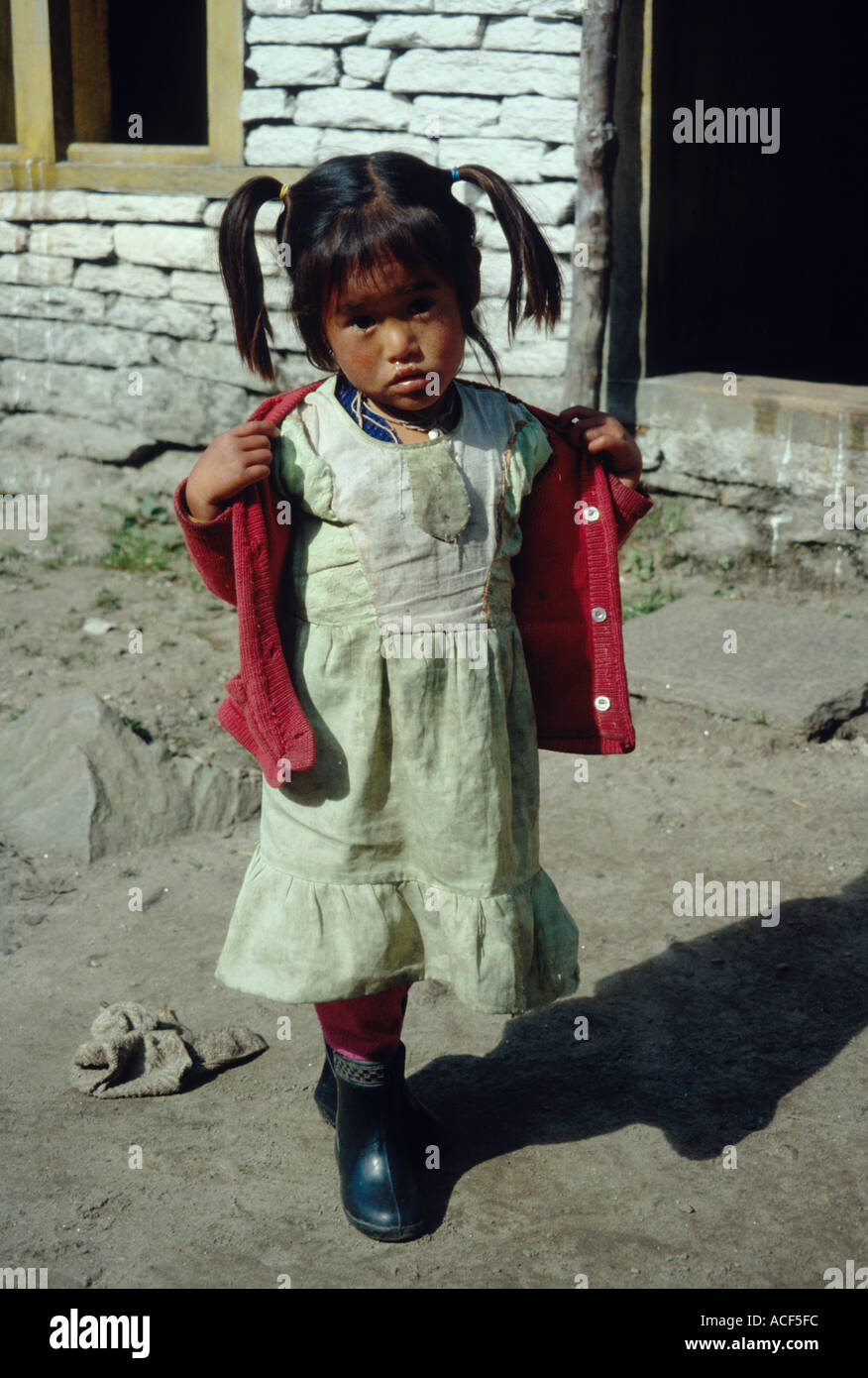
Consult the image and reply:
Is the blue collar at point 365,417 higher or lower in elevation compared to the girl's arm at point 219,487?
higher

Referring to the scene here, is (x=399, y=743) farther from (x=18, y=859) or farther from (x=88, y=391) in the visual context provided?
(x=88, y=391)

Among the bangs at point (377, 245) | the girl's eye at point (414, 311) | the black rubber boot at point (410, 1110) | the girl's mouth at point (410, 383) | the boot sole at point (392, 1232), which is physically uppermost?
the bangs at point (377, 245)

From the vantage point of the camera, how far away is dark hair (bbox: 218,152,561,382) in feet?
6.08

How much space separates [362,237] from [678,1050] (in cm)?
170

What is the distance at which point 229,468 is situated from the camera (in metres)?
1.85

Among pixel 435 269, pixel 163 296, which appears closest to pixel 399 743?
pixel 435 269

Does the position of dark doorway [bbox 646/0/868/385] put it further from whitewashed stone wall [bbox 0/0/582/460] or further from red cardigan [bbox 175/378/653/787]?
red cardigan [bbox 175/378/653/787]

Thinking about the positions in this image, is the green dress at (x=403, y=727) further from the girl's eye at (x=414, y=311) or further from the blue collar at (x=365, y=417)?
the girl's eye at (x=414, y=311)

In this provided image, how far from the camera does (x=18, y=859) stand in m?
3.40

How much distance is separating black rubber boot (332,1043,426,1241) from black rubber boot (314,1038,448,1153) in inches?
1.5

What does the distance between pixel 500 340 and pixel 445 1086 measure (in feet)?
10.6

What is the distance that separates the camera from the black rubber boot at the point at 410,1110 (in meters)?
2.32

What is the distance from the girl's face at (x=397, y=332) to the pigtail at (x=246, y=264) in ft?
0.42

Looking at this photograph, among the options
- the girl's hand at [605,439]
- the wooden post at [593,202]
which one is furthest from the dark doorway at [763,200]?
the girl's hand at [605,439]
